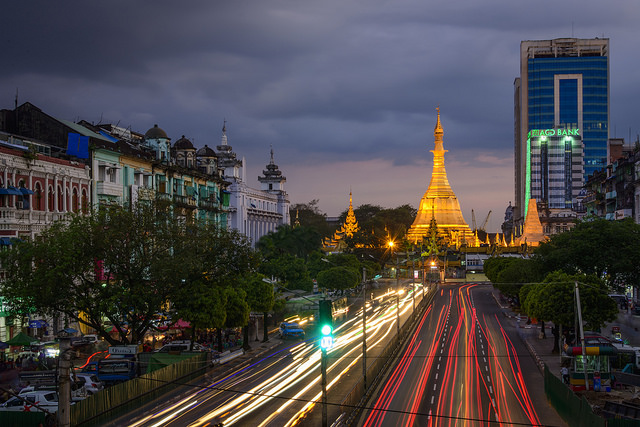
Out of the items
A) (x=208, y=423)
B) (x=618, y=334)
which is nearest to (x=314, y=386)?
(x=208, y=423)

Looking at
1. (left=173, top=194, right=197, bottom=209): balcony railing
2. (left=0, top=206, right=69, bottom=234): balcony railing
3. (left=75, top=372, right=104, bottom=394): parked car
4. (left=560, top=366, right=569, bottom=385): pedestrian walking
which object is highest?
(left=173, top=194, right=197, bottom=209): balcony railing

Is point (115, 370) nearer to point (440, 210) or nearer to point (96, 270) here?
point (96, 270)

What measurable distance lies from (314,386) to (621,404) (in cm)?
1653

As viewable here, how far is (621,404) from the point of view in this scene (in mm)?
36500

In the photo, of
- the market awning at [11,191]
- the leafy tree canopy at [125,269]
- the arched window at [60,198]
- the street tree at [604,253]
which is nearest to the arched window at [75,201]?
the arched window at [60,198]

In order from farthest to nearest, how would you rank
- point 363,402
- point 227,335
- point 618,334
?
point 227,335, point 618,334, point 363,402

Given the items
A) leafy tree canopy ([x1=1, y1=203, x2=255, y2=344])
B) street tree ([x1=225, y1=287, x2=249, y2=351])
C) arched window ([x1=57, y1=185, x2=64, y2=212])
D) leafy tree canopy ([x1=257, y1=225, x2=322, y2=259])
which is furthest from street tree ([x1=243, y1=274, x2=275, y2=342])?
leafy tree canopy ([x1=257, y1=225, x2=322, y2=259])

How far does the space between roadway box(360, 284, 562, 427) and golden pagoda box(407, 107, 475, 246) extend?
97.3 metres

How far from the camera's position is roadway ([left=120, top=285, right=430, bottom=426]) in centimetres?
3641

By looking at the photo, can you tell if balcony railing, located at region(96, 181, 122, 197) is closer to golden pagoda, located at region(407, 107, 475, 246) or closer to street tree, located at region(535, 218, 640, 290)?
street tree, located at region(535, 218, 640, 290)

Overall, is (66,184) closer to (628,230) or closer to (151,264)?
(151,264)

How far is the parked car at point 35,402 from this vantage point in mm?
35000

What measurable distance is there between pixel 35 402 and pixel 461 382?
23805 millimetres

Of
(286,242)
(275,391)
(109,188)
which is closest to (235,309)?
(275,391)
